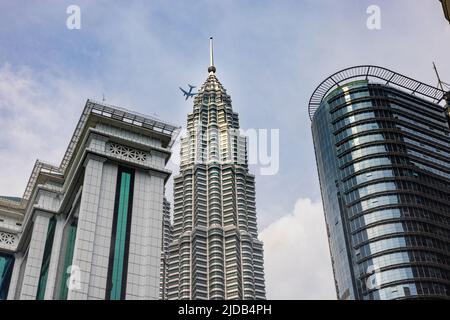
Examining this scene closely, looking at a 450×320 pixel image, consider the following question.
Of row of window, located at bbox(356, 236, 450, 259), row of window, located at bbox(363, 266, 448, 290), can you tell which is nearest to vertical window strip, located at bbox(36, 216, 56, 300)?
row of window, located at bbox(356, 236, 450, 259)

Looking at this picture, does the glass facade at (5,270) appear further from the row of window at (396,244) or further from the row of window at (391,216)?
the row of window at (391,216)

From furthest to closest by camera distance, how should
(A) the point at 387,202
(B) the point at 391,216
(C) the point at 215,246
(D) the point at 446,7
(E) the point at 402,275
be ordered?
(C) the point at 215,246 → (A) the point at 387,202 → (B) the point at 391,216 → (E) the point at 402,275 → (D) the point at 446,7

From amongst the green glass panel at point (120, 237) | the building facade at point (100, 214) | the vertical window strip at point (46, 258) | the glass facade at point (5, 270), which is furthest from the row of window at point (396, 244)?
the glass facade at point (5, 270)

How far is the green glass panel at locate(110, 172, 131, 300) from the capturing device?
6984 cm

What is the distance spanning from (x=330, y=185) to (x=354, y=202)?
33.0ft

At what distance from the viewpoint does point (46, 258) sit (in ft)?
286

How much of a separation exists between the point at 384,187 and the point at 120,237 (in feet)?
193

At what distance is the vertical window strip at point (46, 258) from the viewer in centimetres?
8388

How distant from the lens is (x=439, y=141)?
12756cm

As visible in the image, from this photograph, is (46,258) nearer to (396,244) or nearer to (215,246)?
(396,244)

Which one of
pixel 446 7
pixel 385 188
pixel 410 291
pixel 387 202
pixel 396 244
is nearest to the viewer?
pixel 446 7

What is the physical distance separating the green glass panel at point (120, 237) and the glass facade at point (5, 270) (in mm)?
34877

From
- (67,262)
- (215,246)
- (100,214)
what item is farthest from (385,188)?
(215,246)
